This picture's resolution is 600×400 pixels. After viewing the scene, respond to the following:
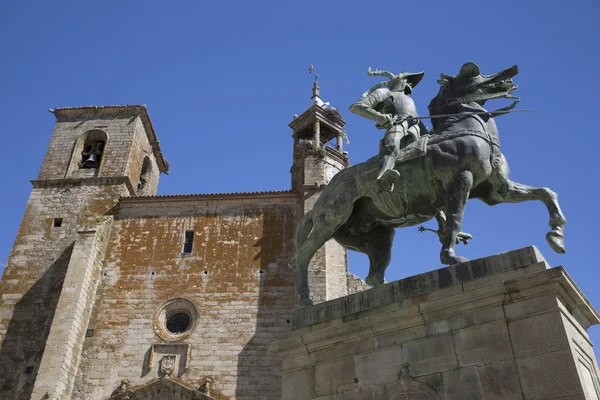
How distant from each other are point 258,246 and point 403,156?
1448cm

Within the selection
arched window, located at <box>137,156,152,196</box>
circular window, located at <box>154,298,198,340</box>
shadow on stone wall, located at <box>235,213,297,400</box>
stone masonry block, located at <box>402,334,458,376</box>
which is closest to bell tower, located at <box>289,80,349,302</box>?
shadow on stone wall, located at <box>235,213,297,400</box>

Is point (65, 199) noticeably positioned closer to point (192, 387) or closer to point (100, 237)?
point (100, 237)

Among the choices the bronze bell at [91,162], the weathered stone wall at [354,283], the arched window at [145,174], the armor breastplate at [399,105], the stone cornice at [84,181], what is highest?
the arched window at [145,174]

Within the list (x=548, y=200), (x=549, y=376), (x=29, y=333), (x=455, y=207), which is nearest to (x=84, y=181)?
(x=29, y=333)

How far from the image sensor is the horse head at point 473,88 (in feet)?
18.9

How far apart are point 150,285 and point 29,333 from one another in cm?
430

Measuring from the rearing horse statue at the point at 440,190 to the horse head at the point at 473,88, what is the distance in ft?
0.03

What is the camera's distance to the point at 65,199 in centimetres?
2189

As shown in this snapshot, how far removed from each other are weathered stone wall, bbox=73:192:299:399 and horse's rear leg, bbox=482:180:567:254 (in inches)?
501

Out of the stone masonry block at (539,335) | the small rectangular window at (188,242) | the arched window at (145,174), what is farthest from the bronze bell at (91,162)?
the stone masonry block at (539,335)

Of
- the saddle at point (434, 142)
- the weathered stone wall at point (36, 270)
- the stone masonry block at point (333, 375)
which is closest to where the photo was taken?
the stone masonry block at point (333, 375)

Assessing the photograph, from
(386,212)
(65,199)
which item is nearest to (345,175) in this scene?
(386,212)

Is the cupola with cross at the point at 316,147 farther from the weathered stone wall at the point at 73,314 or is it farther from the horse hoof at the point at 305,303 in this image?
the horse hoof at the point at 305,303

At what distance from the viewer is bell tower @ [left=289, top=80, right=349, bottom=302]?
703 inches
